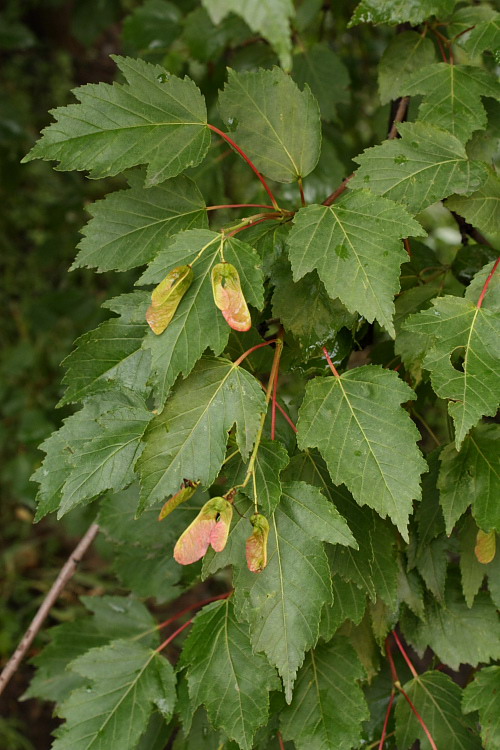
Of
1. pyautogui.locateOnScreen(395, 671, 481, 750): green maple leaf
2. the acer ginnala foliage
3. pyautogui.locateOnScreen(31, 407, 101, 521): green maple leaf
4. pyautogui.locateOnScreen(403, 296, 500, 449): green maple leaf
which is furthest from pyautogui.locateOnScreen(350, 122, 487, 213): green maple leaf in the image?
pyautogui.locateOnScreen(395, 671, 481, 750): green maple leaf

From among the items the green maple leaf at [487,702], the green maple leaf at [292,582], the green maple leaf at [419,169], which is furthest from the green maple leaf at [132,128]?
the green maple leaf at [487,702]

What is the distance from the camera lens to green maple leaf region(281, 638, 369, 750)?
0.86 meters

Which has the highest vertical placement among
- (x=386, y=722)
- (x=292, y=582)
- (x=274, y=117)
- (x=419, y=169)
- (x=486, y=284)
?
(x=274, y=117)

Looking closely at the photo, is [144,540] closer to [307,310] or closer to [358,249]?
[307,310]

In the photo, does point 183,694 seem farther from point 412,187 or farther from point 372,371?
point 412,187

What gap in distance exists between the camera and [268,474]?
761 millimetres

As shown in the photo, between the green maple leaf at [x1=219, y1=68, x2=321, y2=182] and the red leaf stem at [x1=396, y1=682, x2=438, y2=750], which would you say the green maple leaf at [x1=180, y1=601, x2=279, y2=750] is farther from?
the green maple leaf at [x1=219, y1=68, x2=321, y2=182]

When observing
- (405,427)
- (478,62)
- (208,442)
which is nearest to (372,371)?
(405,427)

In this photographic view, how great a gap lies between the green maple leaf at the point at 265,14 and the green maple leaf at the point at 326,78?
3.29 ft

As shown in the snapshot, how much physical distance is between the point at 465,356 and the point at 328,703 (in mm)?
476

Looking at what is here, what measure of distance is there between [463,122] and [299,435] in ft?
1.62

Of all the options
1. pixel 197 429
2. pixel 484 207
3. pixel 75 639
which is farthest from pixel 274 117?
pixel 75 639

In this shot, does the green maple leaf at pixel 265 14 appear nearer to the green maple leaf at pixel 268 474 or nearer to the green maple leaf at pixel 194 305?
the green maple leaf at pixel 194 305

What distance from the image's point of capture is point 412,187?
0.83m
